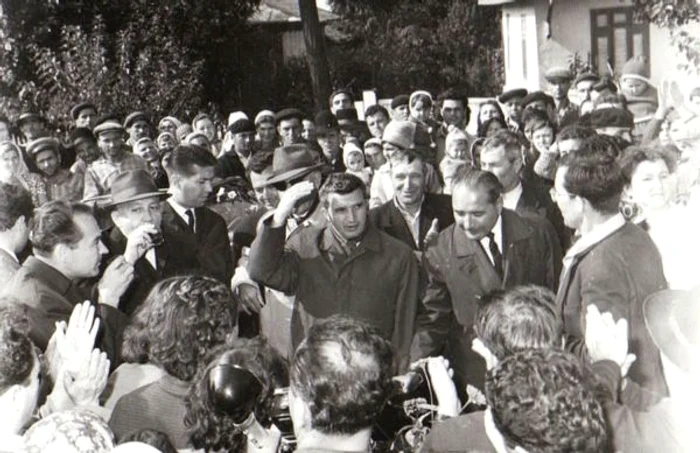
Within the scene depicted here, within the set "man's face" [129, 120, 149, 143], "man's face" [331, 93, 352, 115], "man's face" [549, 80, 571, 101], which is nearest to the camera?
"man's face" [129, 120, 149, 143]

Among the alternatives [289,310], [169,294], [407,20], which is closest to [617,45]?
[407,20]

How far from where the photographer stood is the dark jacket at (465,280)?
13.9ft

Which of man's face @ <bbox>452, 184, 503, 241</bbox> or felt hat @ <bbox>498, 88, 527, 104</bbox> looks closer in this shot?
man's face @ <bbox>452, 184, 503, 241</bbox>

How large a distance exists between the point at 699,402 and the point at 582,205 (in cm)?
142

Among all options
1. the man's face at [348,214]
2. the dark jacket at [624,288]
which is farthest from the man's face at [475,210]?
the dark jacket at [624,288]

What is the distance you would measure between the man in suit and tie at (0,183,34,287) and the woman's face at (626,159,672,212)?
9.13 ft

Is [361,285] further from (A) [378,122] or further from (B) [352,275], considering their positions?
(A) [378,122]

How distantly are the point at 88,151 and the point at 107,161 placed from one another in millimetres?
600

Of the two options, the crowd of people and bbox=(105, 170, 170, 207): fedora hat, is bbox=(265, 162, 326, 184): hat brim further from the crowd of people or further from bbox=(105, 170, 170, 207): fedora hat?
bbox=(105, 170, 170, 207): fedora hat

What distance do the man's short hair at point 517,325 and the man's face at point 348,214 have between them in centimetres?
150

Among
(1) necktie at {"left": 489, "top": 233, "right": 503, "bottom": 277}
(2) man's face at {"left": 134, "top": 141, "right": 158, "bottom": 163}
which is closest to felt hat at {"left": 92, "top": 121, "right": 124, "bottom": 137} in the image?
(2) man's face at {"left": 134, "top": 141, "right": 158, "bottom": 163}

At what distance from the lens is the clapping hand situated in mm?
2782

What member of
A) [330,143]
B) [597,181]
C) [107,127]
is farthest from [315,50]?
[597,181]

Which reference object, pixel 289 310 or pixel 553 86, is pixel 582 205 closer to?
pixel 289 310
